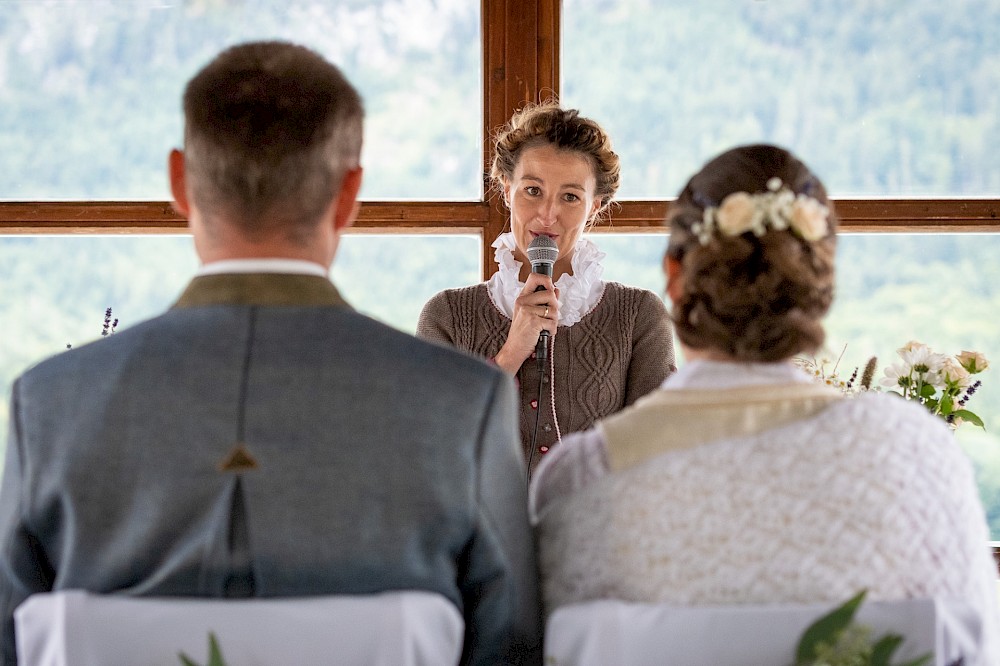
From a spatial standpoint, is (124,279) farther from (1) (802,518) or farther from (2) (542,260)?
(1) (802,518)

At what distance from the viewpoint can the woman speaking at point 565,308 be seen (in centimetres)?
249

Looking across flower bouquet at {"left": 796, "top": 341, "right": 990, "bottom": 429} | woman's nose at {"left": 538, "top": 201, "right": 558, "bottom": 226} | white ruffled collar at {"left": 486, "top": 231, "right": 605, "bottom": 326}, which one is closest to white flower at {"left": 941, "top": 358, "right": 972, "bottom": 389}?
flower bouquet at {"left": 796, "top": 341, "right": 990, "bottom": 429}

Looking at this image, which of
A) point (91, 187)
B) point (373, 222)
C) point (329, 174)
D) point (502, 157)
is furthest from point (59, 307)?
point (329, 174)

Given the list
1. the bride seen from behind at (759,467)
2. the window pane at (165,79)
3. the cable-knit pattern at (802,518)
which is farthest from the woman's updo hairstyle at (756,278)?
the window pane at (165,79)

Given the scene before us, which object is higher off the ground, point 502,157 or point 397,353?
point 502,157

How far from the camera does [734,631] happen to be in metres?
1.12

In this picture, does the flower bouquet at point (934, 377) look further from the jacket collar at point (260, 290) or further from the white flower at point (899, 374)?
the jacket collar at point (260, 290)

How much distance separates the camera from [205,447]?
3.79 feet

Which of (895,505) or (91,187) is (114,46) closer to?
(91,187)

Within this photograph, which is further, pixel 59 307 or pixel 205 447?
pixel 59 307

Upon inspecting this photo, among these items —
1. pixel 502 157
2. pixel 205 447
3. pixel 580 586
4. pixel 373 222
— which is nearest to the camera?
pixel 205 447

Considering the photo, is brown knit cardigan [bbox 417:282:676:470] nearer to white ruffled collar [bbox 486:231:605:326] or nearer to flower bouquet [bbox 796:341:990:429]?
white ruffled collar [bbox 486:231:605:326]

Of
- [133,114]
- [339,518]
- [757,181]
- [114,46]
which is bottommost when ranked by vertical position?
[339,518]

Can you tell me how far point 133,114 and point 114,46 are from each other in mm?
218
